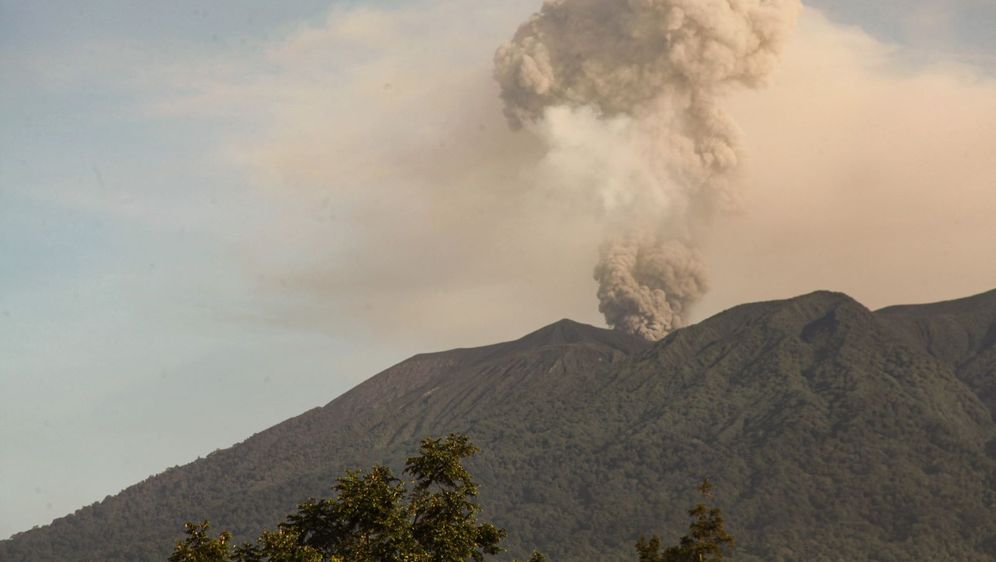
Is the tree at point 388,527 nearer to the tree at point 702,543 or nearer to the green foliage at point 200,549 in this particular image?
the green foliage at point 200,549

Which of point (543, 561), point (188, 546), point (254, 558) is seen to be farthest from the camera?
point (543, 561)

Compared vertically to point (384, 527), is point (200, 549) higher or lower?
higher

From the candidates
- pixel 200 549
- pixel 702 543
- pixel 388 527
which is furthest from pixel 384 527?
pixel 702 543

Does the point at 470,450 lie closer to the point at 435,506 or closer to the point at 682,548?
the point at 435,506

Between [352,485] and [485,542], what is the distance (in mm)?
5339

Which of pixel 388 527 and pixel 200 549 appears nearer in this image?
pixel 200 549

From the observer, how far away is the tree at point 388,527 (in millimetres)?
45469

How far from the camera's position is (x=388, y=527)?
46.7 meters

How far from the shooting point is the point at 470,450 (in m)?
50.8

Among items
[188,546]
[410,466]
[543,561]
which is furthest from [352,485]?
[543,561]

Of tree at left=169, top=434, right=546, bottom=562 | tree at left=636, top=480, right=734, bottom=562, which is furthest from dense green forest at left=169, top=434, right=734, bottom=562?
tree at left=636, top=480, right=734, bottom=562

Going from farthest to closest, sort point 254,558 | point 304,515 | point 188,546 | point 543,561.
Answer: point 543,561, point 304,515, point 254,558, point 188,546

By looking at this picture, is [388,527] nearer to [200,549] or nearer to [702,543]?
[200,549]

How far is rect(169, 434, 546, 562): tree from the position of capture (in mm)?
45469
